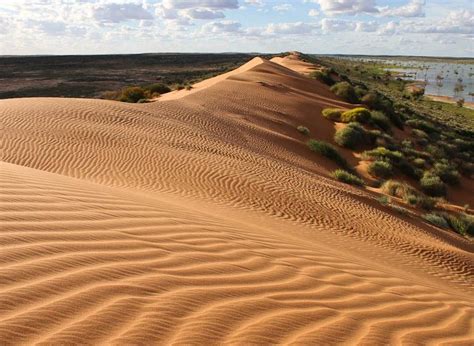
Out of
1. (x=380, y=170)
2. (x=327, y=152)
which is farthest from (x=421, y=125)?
(x=327, y=152)

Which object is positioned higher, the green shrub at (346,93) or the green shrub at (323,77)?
the green shrub at (323,77)

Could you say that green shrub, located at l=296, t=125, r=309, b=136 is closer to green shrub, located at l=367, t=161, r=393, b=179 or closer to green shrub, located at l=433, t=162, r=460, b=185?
green shrub, located at l=367, t=161, r=393, b=179

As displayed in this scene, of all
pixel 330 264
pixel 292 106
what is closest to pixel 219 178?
pixel 330 264

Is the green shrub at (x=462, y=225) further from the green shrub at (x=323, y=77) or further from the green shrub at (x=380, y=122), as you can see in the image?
the green shrub at (x=323, y=77)

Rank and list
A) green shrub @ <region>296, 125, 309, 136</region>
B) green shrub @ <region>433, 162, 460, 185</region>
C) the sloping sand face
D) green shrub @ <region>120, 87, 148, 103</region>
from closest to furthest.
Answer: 1. the sloping sand face
2. green shrub @ <region>433, 162, 460, 185</region>
3. green shrub @ <region>296, 125, 309, 136</region>
4. green shrub @ <region>120, 87, 148, 103</region>

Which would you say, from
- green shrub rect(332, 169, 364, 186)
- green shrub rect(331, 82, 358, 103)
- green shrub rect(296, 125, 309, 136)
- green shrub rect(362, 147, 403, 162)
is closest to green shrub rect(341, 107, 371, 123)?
green shrub rect(296, 125, 309, 136)

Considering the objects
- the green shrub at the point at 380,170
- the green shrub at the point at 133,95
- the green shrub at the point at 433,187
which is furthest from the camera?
the green shrub at the point at 133,95

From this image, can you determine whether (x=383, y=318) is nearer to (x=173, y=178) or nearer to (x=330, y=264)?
(x=330, y=264)

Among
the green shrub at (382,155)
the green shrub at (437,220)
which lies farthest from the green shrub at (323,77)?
the green shrub at (437,220)
